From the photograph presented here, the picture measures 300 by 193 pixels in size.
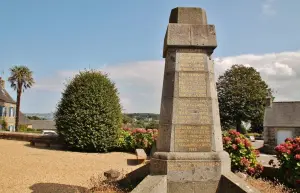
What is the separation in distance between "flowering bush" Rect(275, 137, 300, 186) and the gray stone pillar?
93.3 inches

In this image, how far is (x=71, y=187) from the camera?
755 centimetres

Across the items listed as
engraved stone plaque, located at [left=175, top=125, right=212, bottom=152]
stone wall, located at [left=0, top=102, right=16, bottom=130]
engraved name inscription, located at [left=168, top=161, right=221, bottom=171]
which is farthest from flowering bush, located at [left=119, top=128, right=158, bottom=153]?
stone wall, located at [left=0, top=102, right=16, bottom=130]

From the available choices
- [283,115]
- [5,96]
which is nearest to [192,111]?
[283,115]

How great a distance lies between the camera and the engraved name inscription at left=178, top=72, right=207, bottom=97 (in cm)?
582

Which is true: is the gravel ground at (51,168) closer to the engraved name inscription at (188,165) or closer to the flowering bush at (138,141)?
the flowering bush at (138,141)

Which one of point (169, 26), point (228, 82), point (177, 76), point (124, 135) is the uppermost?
point (228, 82)

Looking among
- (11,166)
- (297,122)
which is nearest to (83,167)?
(11,166)

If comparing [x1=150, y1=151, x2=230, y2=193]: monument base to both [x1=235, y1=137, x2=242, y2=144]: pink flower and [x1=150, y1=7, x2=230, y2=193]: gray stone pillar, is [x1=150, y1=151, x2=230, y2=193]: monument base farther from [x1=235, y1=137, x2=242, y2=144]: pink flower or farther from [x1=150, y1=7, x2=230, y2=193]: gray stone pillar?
[x1=235, y1=137, x2=242, y2=144]: pink flower

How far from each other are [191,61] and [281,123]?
30.8 meters

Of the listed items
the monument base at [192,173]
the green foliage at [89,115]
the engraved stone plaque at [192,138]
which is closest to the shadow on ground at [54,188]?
the monument base at [192,173]

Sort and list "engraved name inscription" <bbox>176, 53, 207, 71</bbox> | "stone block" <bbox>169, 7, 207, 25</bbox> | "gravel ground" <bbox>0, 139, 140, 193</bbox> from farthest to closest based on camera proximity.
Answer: "gravel ground" <bbox>0, 139, 140, 193</bbox>
"stone block" <bbox>169, 7, 207, 25</bbox>
"engraved name inscription" <bbox>176, 53, 207, 71</bbox>

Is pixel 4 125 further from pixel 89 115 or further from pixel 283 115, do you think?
pixel 283 115

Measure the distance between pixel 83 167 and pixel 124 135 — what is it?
192 inches

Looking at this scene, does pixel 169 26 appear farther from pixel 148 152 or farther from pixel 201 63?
pixel 148 152
